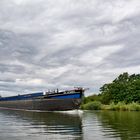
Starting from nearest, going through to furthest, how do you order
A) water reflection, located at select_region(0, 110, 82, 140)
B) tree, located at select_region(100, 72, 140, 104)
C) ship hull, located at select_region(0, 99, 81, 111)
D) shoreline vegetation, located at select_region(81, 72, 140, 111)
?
water reflection, located at select_region(0, 110, 82, 140) < ship hull, located at select_region(0, 99, 81, 111) < shoreline vegetation, located at select_region(81, 72, 140, 111) < tree, located at select_region(100, 72, 140, 104)

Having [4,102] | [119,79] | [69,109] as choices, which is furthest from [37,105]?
[119,79]

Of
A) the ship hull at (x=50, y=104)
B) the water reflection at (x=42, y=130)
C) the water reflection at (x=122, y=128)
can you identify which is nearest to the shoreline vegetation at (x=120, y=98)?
the ship hull at (x=50, y=104)

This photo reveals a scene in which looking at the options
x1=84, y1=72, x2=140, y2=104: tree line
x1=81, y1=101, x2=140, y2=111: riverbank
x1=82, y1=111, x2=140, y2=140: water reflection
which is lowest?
x1=82, y1=111, x2=140, y2=140: water reflection

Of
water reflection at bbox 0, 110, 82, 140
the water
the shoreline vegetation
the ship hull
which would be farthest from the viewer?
the shoreline vegetation

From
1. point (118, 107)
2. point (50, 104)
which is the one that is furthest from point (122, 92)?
point (50, 104)

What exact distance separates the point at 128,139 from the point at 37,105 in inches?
3012

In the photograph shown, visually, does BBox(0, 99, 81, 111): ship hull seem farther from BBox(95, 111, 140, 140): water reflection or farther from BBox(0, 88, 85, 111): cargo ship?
BBox(95, 111, 140, 140): water reflection

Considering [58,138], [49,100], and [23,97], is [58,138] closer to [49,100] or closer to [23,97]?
[49,100]

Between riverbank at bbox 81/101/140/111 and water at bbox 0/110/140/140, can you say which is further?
riverbank at bbox 81/101/140/111

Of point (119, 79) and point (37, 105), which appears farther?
point (119, 79)

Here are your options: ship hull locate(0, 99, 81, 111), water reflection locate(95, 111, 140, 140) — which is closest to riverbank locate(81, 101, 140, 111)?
ship hull locate(0, 99, 81, 111)

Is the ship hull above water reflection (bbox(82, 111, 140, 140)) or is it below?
above

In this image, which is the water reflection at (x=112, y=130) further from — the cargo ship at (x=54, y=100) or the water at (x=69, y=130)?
the cargo ship at (x=54, y=100)

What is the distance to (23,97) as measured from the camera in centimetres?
12112
